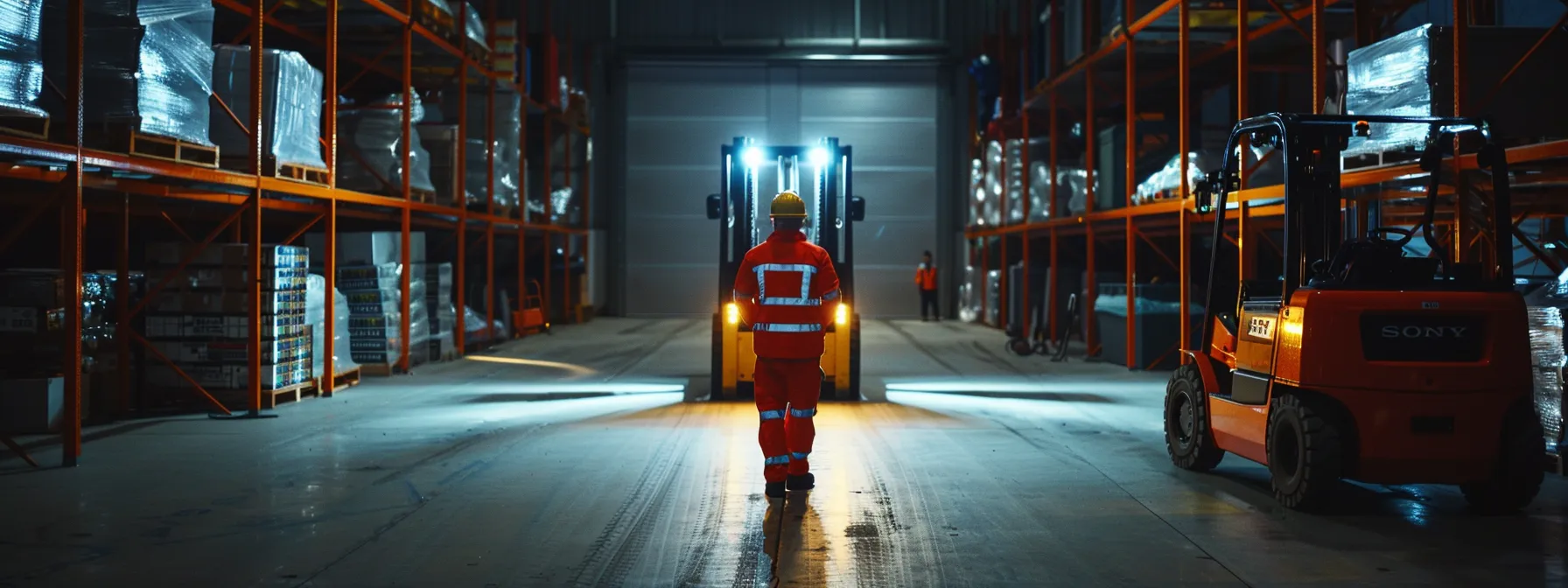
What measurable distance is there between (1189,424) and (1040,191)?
1353cm

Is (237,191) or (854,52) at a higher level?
(854,52)

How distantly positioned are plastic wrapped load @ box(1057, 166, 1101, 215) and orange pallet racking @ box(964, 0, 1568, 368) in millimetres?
233

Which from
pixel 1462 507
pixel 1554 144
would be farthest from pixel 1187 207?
pixel 1462 507

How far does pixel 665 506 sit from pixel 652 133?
25.5 metres

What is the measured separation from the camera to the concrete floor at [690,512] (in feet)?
17.2

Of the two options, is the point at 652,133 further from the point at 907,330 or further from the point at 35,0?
the point at 35,0

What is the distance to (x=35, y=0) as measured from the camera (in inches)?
311

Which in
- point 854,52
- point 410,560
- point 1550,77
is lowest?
point 410,560

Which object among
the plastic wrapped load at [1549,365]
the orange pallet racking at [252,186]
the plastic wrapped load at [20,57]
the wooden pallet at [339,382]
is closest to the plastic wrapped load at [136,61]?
the orange pallet racking at [252,186]

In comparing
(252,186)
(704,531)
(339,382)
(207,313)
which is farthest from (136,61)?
(704,531)

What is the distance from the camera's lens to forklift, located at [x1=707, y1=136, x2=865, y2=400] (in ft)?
39.4

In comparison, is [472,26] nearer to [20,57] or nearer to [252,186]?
[252,186]

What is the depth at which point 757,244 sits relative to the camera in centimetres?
1261

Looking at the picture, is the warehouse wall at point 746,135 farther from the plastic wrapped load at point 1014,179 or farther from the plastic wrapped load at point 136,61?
the plastic wrapped load at point 136,61
